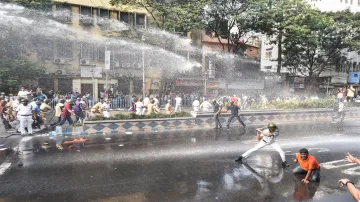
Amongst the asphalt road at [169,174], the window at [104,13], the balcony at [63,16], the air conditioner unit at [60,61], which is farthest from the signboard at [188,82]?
the asphalt road at [169,174]

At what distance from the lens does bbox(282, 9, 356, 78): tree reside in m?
29.0

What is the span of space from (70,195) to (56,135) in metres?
7.49

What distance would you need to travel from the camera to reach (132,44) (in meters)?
27.7

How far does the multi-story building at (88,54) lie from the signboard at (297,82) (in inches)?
870

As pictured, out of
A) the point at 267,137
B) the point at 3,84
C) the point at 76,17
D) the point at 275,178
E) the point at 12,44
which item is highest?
the point at 76,17

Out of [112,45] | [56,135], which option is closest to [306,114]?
[56,135]

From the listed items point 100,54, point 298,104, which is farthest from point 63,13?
point 298,104

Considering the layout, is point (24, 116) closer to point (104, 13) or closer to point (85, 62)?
point (85, 62)

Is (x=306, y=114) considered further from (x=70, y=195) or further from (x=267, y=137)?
(x=70, y=195)

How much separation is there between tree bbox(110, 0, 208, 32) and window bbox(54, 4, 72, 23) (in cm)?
622

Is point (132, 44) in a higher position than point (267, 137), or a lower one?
higher

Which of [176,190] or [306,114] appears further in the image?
[306,114]

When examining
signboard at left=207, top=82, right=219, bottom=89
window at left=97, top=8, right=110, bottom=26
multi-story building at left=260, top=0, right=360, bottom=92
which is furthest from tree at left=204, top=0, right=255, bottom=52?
multi-story building at left=260, top=0, right=360, bottom=92

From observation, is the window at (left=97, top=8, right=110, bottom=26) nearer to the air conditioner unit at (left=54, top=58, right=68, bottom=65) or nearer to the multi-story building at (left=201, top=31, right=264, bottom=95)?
the air conditioner unit at (left=54, top=58, right=68, bottom=65)
